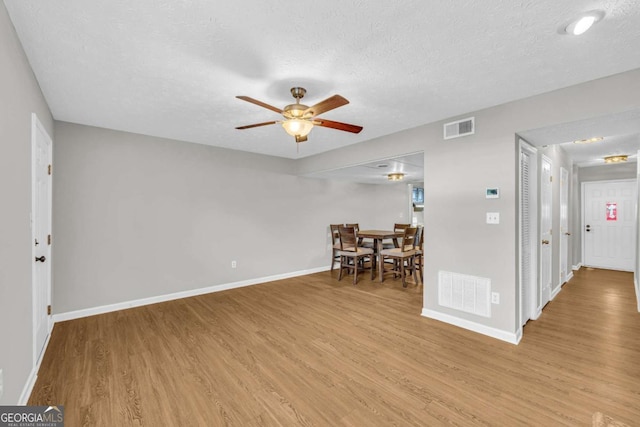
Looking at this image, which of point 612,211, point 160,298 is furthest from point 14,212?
point 612,211

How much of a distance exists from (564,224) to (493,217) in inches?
127

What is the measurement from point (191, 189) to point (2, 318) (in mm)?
3040

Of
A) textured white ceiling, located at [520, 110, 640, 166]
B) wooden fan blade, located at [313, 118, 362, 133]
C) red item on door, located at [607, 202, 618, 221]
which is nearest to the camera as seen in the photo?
textured white ceiling, located at [520, 110, 640, 166]

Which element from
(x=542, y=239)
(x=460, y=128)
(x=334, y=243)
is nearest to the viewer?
(x=460, y=128)

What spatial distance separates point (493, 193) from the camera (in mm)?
2889

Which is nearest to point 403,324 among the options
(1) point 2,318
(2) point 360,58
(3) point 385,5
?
(2) point 360,58

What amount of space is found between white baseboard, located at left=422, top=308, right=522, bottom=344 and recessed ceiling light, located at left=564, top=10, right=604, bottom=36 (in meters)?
2.60

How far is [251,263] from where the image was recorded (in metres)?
5.06

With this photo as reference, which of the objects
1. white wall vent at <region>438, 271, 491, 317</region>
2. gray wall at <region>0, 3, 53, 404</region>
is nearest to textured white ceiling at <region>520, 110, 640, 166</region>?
white wall vent at <region>438, 271, 491, 317</region>

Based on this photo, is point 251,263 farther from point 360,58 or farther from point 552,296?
point 552,296

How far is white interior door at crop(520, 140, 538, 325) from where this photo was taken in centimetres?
299

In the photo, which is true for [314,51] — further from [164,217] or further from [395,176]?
[395,176]

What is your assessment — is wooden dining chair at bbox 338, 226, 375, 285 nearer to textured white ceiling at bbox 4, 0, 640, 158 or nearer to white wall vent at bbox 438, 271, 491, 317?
white wall vent at bbox 438, 271, 491, 317

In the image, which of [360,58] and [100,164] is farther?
[100,164]
